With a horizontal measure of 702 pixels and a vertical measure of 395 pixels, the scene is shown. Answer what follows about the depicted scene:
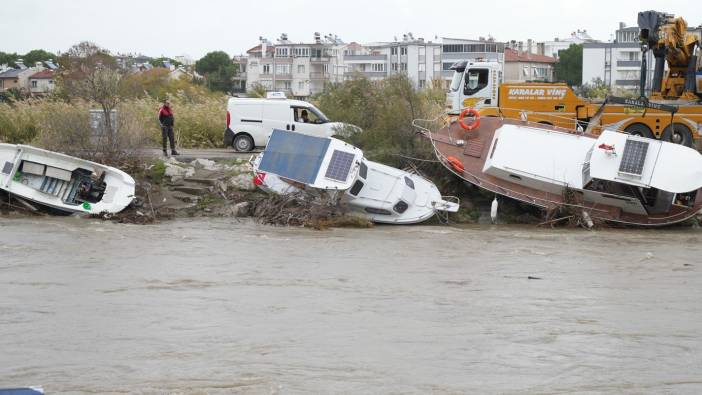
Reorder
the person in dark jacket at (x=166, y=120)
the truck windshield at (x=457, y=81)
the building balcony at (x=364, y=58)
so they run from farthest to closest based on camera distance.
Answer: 1. the building balcony at (x=364, y=58)
2. the truck windshield at (x=457, y=81)
3. the person in dark jacket at (x=166, y=120)

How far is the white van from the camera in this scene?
90.0 ft

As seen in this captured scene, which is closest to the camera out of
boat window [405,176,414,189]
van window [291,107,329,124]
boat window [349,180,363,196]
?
boat window [349,180,363,196]

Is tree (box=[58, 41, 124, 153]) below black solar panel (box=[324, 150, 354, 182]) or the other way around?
the other way around

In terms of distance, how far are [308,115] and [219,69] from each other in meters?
80.8

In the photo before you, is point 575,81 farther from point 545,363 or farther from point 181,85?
point 545,363

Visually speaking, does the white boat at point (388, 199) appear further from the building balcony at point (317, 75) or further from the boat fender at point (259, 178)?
the building balcony at point (317, 75)

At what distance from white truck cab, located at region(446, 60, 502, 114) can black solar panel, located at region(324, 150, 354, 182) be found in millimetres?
7778

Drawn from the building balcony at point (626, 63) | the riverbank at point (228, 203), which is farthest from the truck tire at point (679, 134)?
the building balcony at point (626, 63)

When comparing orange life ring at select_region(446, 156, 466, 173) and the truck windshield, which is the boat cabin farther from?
the truck windshield

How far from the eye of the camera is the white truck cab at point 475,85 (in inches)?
1129

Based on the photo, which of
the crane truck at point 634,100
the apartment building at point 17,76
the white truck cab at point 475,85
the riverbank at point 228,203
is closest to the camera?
the riverbank at point 228,203

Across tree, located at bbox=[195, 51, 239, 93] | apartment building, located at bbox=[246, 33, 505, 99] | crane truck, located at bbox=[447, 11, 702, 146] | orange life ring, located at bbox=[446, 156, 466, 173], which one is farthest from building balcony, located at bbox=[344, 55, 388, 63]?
orange life ring, located at bbox=[446, 156, 466, 173]

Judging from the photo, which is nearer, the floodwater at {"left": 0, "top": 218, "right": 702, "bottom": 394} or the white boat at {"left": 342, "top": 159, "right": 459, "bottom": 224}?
the floodwater at {"left": 0, "top": 218, "right": 702, "bottom": 394}

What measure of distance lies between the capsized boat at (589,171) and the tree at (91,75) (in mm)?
10300
